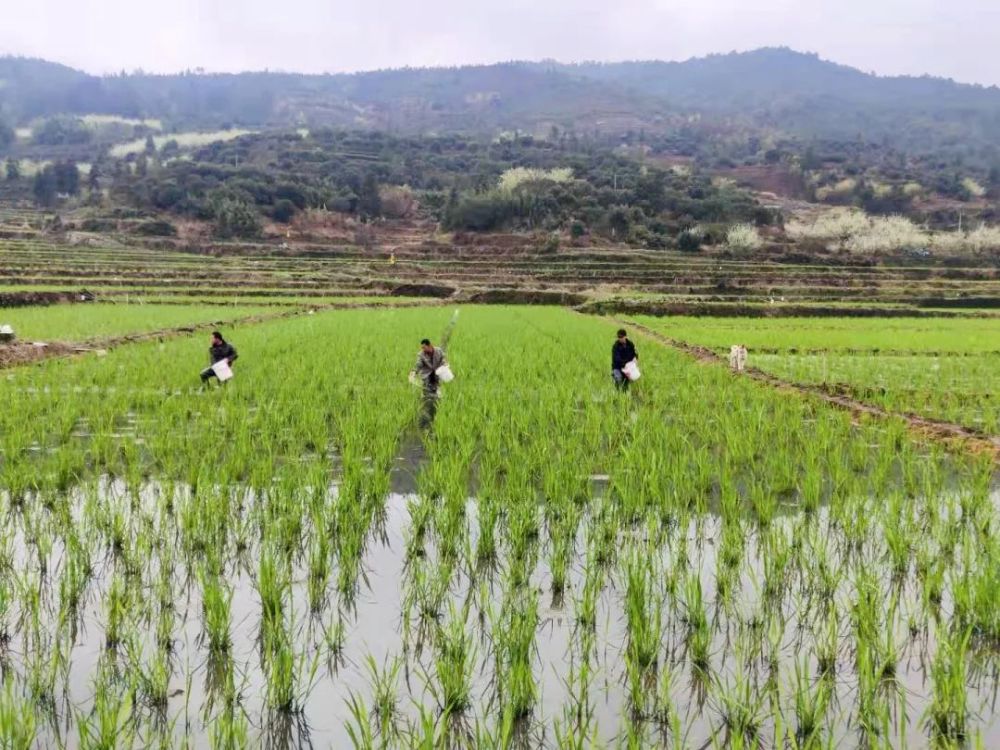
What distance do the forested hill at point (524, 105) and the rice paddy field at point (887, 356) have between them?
105 meters

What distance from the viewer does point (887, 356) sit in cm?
1422

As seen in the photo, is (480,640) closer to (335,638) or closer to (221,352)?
(335,638)

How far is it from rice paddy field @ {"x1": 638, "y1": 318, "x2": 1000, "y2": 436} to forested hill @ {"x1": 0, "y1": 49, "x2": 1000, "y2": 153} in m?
105

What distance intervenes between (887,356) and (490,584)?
1281 cm

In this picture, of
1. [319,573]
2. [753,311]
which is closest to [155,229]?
[753,311]

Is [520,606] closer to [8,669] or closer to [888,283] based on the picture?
[8,669]

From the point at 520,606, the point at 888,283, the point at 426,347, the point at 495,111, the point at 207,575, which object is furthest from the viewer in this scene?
the point at 495,111

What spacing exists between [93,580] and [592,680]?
7.41 ft

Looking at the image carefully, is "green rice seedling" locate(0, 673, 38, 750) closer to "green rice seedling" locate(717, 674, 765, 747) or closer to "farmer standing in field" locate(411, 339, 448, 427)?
"green rice seedling" locate(717, 674, 765, 747)

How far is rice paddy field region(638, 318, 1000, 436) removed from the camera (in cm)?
873

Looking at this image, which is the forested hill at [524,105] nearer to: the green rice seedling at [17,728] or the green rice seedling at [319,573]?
the green rice seedling at [319,573]

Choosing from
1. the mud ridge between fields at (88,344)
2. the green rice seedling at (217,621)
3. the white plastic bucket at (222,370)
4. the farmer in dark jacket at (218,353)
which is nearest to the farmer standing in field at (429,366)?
the white plastic bucket at (222,370)

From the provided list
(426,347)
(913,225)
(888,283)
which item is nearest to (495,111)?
(913,225)

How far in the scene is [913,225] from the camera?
56.7 metres
